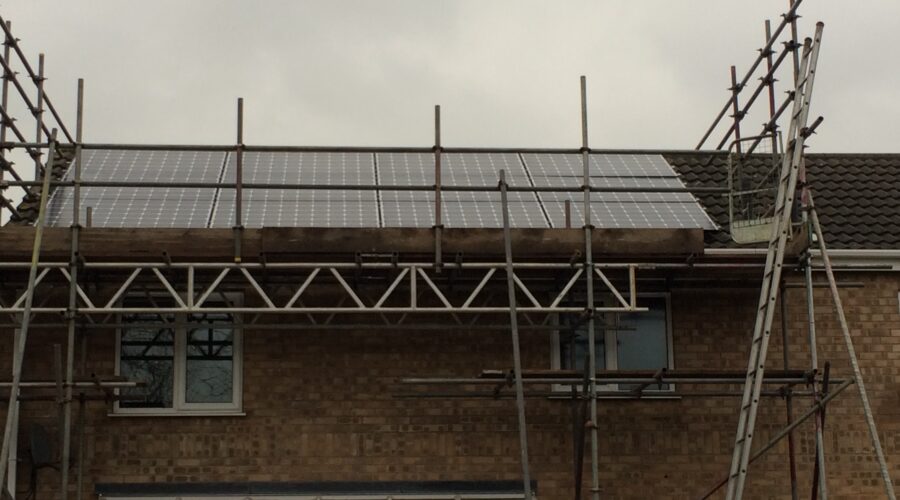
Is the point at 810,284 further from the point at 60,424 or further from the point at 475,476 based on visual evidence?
the point at 60,424

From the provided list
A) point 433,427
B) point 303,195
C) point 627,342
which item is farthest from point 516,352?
point 303,195

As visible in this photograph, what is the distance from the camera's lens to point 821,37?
1620 centimetres

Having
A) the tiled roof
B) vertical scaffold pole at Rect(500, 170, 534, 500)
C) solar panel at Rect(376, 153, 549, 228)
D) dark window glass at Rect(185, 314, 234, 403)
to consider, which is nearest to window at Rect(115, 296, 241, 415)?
dark window glass at Rect(185, 314, 234, 403)

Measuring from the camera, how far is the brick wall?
54.5ft

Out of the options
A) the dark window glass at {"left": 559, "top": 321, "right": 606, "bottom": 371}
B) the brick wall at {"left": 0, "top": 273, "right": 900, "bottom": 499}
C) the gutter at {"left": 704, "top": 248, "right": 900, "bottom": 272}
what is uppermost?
the gutter at {"left": 704, "top": 248, "right": 900, "bottom": 272}

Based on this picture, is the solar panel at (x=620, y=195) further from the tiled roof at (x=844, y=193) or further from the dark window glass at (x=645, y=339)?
the dark window glass at (x=645, y=339)

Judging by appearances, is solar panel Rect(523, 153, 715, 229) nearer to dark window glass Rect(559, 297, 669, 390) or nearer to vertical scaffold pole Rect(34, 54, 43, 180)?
dark window glass Rect(559, 297, 669, 390)

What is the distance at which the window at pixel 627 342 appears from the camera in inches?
679

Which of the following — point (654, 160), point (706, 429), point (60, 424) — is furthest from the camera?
point (654, 160)

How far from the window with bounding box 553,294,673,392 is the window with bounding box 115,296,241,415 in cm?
376

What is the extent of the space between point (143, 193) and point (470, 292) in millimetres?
4313

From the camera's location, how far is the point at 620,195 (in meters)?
18.8

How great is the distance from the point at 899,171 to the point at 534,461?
709 centimetres

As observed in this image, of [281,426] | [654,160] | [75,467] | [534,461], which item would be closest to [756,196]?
[654,160]
